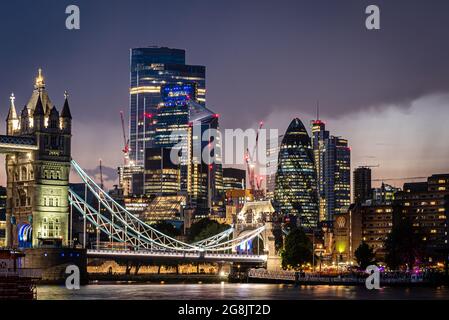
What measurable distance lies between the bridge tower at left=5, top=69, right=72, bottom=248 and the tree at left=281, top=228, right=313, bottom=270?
149ft

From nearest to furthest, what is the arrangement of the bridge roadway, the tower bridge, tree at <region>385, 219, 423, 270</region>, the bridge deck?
the bridge deck, the tower bridge, the bridge roadway, tree at <region>385, 219, 423, 270</region>

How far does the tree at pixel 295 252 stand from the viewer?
174750 millimetres

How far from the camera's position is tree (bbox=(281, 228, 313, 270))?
573 feet

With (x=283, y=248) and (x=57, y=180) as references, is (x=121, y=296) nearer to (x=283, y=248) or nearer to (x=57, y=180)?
(x=57, y=180)

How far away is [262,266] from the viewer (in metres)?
183

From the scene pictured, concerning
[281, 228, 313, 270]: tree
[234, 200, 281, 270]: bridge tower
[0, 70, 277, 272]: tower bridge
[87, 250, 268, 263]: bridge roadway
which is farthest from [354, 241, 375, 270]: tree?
[0, 70, 277, 272]: tower bridge

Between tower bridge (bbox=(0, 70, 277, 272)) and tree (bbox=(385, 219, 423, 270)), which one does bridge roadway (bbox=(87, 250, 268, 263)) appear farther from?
tree (bbox=(385, 219, 423, 270))

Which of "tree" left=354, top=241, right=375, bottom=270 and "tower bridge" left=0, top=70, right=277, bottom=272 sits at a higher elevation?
"tower bridge" left=0, top=70, right=277, bottom=272

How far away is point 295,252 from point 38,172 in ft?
169

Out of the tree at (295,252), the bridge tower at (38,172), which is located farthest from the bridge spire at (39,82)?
the tree at (295,252)

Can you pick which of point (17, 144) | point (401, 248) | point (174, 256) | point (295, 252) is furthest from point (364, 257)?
point (17, 144)

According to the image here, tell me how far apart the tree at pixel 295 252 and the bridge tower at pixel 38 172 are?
45.3m
